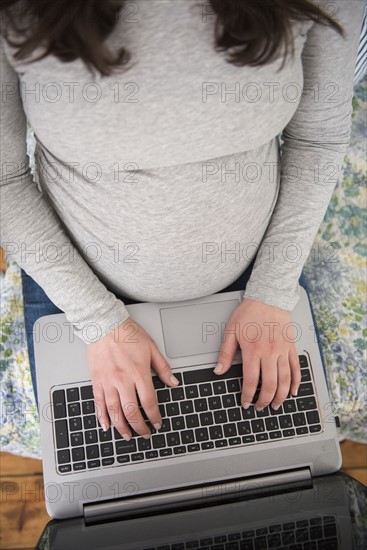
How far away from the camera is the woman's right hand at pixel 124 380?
2.26ft

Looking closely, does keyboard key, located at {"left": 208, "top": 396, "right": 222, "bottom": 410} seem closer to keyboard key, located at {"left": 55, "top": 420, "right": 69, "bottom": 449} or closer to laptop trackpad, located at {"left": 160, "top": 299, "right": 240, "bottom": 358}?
laptop trackpad, located at {"left": 160, "top": 299, "right": 240, "bottom": 358}

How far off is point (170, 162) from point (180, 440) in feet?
1.25

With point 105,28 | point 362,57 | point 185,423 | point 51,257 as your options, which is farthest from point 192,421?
point 362,57

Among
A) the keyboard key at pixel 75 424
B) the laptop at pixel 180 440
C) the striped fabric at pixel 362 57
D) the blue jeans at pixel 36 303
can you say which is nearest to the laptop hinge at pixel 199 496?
the laptop at pixel 180 440

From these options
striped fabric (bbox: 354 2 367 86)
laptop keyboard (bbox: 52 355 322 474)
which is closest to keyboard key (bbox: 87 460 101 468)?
laptop keyboard (bbox: 52 355 322 474)

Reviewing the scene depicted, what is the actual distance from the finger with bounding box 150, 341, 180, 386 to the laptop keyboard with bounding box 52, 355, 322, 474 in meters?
0.01

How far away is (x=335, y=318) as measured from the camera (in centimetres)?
94

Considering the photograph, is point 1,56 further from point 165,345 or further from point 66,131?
point 165,345

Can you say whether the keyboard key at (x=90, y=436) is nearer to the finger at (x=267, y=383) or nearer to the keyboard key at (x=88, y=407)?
the keyboard key at (x=88, y=407)

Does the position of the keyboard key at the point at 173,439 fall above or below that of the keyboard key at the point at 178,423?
below

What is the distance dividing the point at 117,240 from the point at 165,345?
17 centimetres

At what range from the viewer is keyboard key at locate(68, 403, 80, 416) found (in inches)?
27.8

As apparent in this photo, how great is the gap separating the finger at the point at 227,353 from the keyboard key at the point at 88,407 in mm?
178

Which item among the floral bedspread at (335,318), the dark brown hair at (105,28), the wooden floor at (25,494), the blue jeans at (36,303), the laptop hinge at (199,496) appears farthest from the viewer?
the wooden floor at (25,494)
